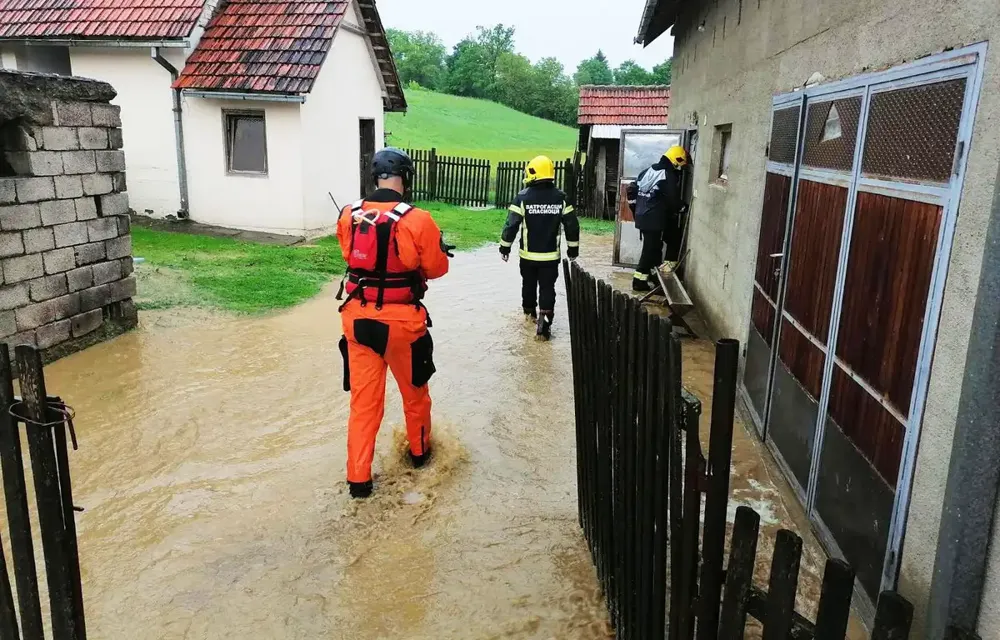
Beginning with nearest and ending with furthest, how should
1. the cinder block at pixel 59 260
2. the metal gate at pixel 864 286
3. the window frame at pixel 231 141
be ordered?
the metal gate at pixel 864 286 → the cinder block at pixel 59 260 → the window frame at pixel 231 141

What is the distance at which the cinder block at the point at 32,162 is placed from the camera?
621 cm

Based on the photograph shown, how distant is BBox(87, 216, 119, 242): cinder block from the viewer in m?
6.99

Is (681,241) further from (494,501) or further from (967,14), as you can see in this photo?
(967,14)

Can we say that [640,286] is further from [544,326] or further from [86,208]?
[86,208]

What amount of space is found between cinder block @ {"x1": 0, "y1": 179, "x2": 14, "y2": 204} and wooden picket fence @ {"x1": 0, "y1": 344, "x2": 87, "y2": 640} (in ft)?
15.7

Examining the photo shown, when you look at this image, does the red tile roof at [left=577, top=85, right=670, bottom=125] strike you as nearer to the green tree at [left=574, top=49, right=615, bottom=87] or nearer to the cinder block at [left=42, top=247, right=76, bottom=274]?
the cinder block at [left=42, top=247, right=76, bottom=274]

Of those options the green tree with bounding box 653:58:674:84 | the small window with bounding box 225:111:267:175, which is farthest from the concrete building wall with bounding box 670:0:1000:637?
the green tree with bounding box 653:58:674:84

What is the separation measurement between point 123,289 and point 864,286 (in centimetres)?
682


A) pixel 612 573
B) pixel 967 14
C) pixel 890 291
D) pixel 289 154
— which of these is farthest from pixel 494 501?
pixel 289 154

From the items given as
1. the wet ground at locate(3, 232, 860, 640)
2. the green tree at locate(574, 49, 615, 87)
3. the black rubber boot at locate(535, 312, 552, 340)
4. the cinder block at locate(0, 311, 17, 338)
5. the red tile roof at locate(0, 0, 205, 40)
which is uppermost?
the green tree at locate(574, 49, 615, 87)

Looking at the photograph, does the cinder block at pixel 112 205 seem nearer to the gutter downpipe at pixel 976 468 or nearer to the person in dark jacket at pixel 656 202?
the person in dark jacket at pixel 656 202

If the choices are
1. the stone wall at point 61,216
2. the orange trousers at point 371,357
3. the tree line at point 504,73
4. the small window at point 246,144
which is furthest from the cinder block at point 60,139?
the tree line at point 504,73

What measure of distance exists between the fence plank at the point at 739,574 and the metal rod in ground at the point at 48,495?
1.81m

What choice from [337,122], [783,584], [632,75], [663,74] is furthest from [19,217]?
[632,75]
